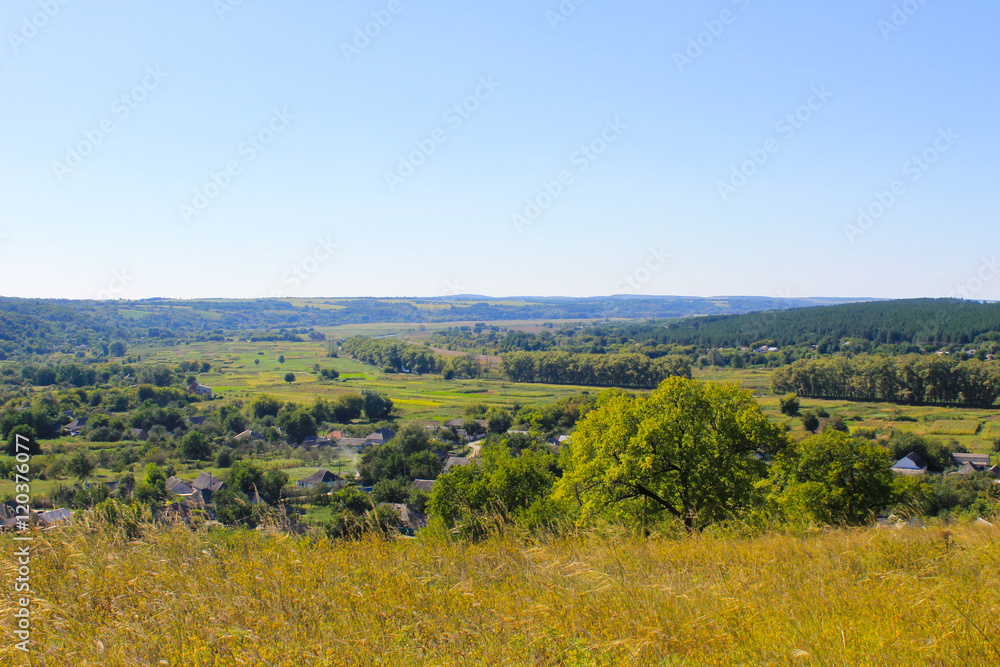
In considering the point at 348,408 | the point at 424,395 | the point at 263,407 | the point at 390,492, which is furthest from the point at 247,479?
the point at 424,395

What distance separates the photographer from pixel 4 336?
10612 centimetres

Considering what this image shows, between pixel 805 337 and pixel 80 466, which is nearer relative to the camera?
pixel 80 466

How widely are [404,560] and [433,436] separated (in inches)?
1683

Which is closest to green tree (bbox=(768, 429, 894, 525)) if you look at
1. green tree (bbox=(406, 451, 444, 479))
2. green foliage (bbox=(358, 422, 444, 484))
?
green tree (bbox=(406, 451, 444, 479))

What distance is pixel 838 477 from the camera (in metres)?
15.4

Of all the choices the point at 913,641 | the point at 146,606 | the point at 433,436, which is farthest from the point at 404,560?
the point at 433,436

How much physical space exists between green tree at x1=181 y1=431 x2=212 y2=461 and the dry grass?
41259mm

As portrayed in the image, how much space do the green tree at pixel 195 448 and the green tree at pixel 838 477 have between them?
39.4 meters

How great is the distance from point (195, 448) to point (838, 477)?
41.1m

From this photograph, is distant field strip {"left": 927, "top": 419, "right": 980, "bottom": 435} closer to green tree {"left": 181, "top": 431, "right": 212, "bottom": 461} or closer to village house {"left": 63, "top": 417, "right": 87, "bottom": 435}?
green tree {"left": 181, "top": 431, "right": 212, "bottom": 461}

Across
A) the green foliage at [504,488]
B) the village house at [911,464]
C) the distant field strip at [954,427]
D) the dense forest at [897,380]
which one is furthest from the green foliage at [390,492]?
the dense forest at [897,380]

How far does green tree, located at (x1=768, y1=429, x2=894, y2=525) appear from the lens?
14.6 meters

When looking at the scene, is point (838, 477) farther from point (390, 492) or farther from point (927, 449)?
point (927, 449)

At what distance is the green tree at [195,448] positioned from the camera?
135 ft
